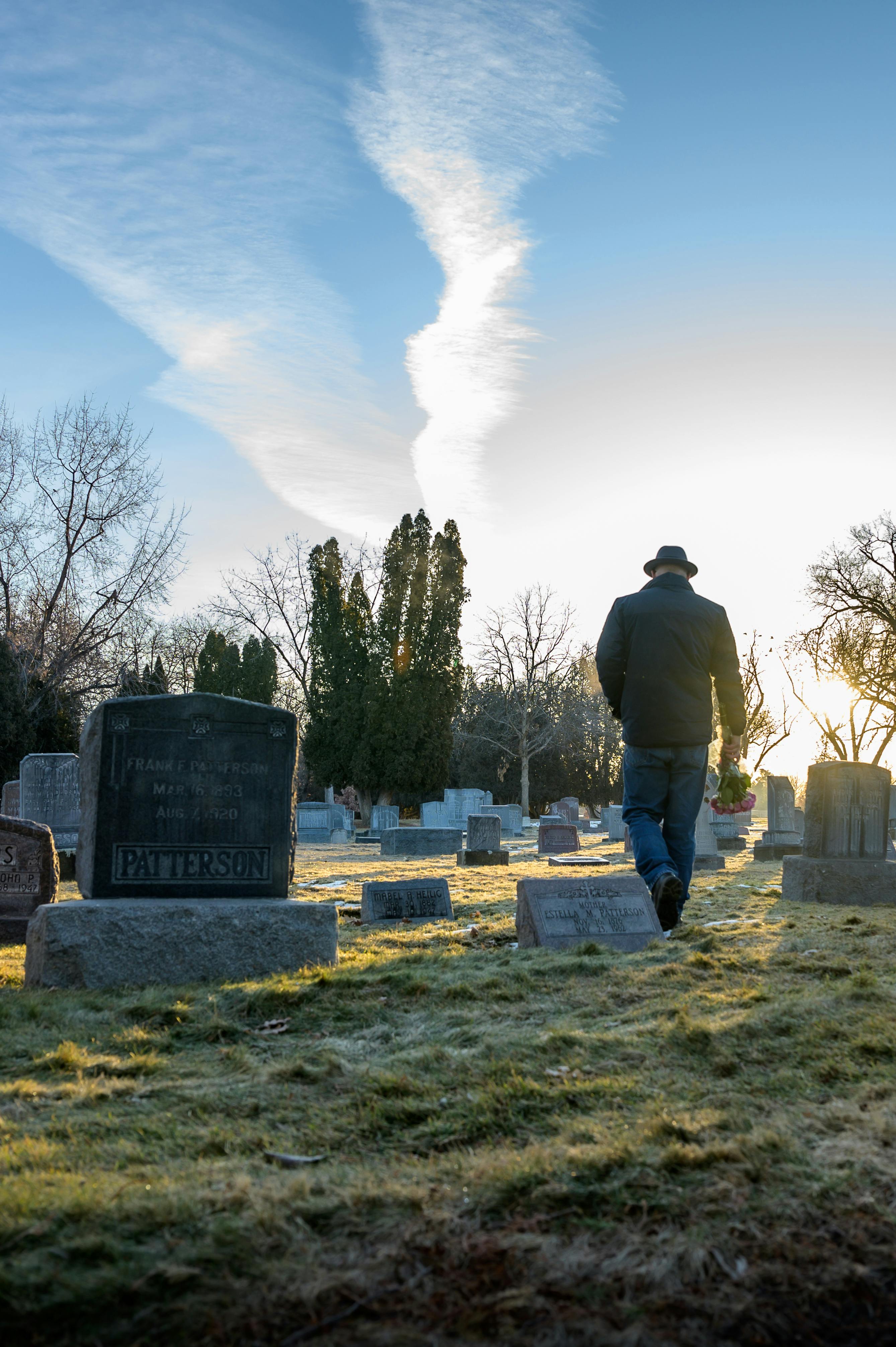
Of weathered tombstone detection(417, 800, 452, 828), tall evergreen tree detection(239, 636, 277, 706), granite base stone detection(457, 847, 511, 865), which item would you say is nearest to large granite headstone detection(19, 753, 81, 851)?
granite base stone detection(457, 847, 511, 865)

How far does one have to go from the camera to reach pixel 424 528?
3909 centimetres

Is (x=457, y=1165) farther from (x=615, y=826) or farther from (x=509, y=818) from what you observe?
(x=509, y=818)

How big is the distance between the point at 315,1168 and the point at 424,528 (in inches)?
1483

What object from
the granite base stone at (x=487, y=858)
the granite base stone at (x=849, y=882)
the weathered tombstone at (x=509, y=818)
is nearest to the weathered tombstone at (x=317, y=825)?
the weathered tombstone at (x=509, y=818)

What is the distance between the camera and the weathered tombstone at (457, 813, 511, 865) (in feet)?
51.9

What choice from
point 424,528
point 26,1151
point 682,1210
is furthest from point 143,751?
point 424,528

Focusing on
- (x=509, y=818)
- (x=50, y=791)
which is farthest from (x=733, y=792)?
(x=509, y=818)

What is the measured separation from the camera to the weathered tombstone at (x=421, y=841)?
63.5ft

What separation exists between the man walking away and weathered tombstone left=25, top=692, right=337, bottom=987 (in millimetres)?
2030

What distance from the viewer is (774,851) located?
52.1 ft

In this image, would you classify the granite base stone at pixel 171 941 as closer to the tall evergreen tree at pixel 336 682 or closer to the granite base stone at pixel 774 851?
the granite base stone at pixel 774 851

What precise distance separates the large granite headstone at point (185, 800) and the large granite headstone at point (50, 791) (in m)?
8.70

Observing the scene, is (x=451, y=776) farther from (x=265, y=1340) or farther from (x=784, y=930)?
(x=265, y=1340)

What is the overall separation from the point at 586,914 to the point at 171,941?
7.69 ft
